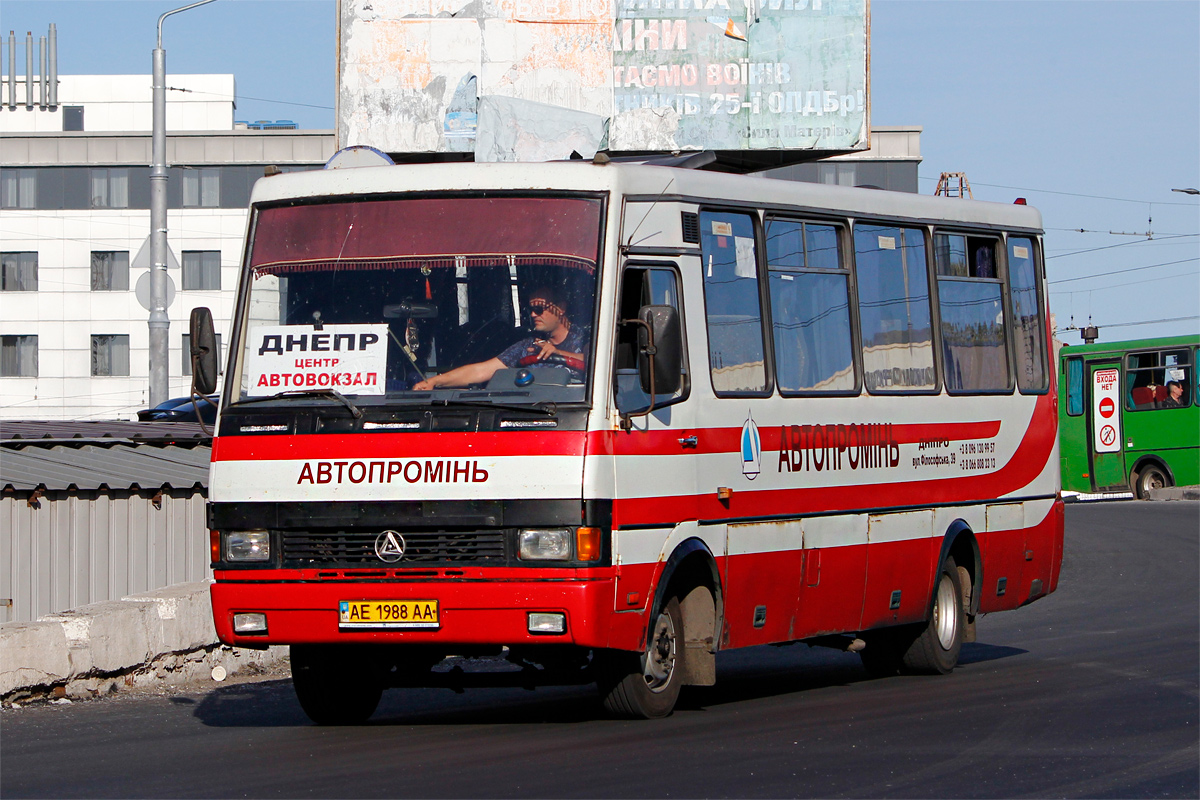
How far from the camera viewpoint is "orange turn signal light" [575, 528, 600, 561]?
29.8ft

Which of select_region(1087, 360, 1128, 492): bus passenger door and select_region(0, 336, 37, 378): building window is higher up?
select_region(0, 336, 37, 378): building window

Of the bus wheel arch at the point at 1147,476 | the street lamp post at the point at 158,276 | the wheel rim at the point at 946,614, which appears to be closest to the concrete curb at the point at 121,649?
the wheel rim at the point at 946,614

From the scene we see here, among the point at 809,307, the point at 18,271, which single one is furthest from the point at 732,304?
the point at 18,271

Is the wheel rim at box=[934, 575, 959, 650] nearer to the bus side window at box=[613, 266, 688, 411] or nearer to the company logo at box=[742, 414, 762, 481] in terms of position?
the company logo at box=[742, 414, 762, 481]

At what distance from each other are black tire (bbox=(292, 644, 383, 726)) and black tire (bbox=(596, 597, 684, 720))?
4.27ft

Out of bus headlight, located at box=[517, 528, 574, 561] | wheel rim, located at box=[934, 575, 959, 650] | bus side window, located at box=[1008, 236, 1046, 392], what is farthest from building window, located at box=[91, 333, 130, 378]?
bus headlight, located at box=[517, 528, 574, 561]

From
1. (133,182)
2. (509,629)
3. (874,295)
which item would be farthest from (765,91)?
(133,182)

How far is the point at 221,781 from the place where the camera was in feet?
26.2

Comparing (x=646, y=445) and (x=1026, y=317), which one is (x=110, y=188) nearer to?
(x=1026, y=317)

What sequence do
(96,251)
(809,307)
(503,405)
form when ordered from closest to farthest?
(503,405) → (809,307) → (96,251)

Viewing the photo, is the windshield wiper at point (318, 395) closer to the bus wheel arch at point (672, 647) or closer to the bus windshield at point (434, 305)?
the bus windshield at point (434, 305)

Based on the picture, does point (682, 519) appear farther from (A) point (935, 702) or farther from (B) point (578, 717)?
(A) point (935, 702)

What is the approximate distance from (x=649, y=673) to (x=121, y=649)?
13.1 ft

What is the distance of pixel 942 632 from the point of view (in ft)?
42.9
